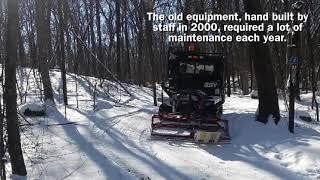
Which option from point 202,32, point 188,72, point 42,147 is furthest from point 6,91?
point 202,32

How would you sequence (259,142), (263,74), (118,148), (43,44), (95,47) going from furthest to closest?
(95,47) → (43,44) → (263,74) → (259,142) → (118,148)

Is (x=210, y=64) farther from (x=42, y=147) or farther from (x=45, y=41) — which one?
(x=42, y=147)

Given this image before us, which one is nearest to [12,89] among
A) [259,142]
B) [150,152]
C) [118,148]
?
[118,148]

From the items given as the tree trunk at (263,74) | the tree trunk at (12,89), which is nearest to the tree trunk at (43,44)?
the tree trunk at (263,74)

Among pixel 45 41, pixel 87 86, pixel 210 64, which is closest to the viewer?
pixel 210 64

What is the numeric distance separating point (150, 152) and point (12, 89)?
4198 millimetres

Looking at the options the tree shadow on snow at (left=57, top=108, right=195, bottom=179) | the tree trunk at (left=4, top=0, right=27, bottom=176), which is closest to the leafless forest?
the tree trunk at (left=4, top=0, right=27, bottom=176)

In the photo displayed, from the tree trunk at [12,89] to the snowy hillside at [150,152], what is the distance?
46cm

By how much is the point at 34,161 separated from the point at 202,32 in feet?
85.1

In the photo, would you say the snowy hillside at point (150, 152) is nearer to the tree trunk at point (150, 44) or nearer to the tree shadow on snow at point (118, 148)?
the tree shadow on snow at point (118, 148)

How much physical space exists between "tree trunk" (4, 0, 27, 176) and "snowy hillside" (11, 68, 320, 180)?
460 mm

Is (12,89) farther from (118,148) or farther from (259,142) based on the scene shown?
(259,142)

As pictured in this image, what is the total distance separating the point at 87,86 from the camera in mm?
28516

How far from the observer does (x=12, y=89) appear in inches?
360
